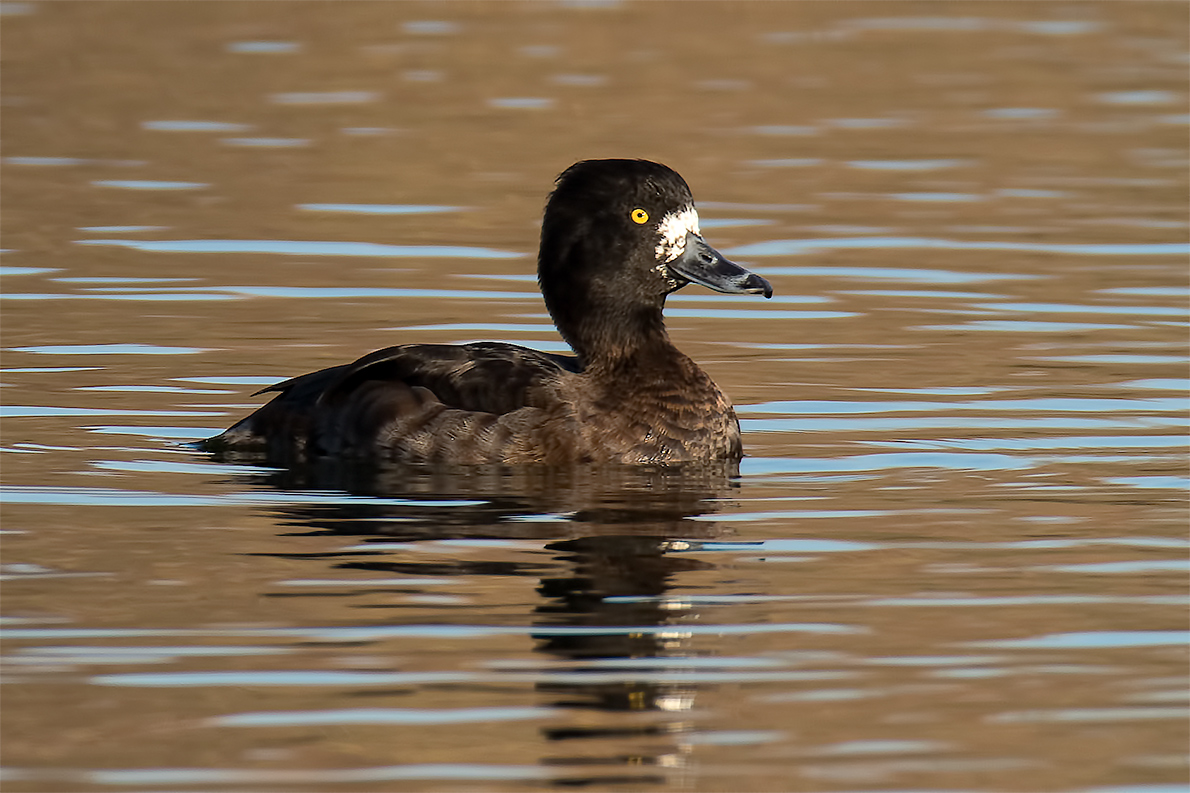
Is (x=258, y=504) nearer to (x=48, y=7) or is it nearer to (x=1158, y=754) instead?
(x=1158, y=754)

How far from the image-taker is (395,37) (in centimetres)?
2547

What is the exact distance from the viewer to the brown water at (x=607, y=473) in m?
6.03

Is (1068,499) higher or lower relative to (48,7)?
lower

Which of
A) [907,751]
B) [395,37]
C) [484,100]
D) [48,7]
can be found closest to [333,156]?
[484,100]

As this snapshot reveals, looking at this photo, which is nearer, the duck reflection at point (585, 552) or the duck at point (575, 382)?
the duck reflection at point (585, 552)

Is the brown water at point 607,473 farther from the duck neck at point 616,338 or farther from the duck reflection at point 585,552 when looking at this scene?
the duck neck at point 616,338

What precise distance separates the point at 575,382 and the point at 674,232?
786 millimetres

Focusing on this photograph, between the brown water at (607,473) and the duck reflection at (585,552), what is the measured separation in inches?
0.8

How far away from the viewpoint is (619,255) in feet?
31.7

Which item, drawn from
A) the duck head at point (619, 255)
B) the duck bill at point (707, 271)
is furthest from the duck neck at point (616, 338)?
the duck bill at point (707, 271)

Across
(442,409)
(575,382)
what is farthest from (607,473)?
(442,409)

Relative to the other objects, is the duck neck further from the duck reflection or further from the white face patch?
the duck reflection

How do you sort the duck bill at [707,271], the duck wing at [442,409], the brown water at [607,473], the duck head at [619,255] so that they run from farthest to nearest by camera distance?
the duck bill at [707,271], the duck head at [619,255], the duck wing at [442,409], the brown water at [607,473]

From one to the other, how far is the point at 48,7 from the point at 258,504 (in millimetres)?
19257
